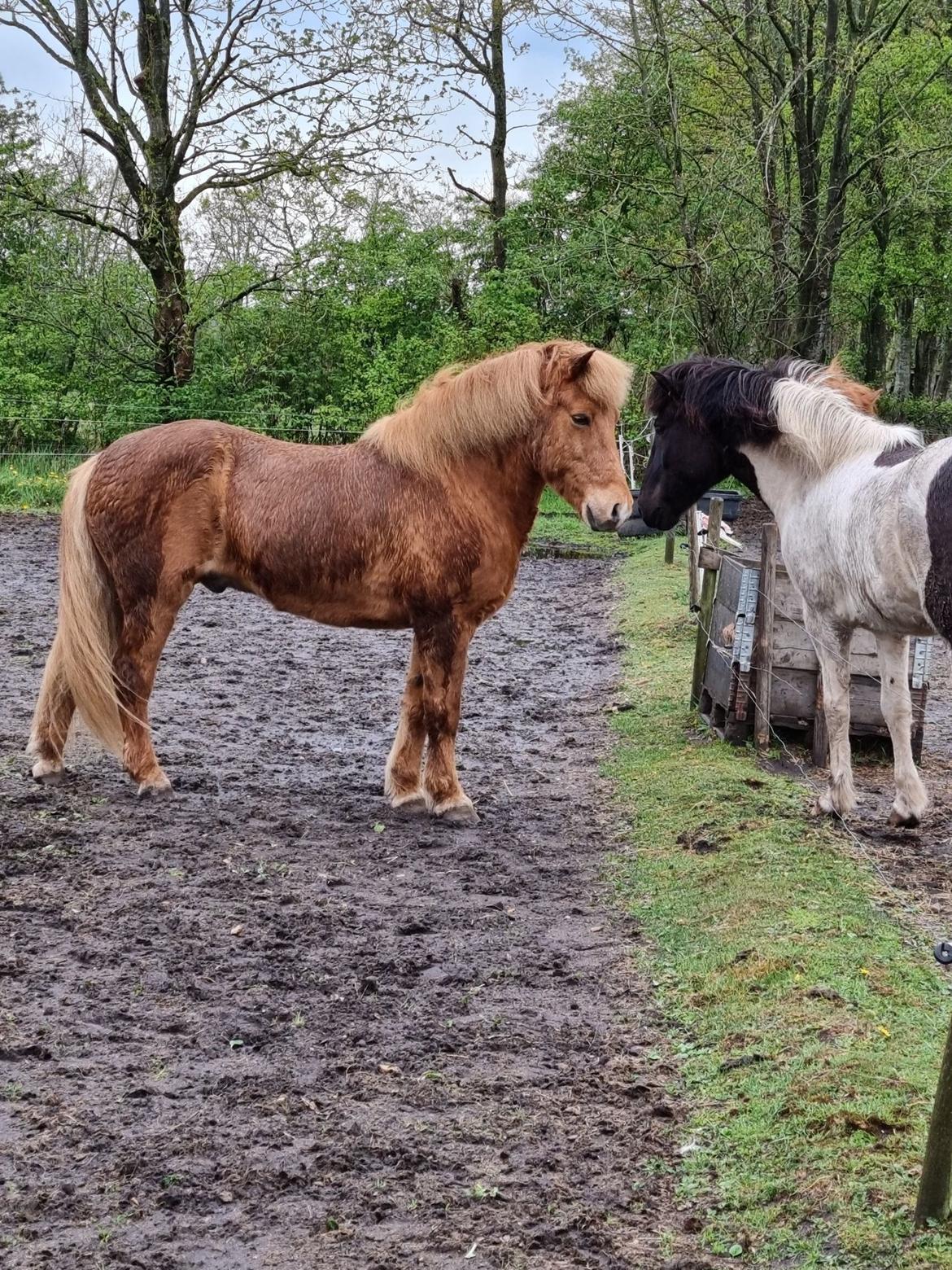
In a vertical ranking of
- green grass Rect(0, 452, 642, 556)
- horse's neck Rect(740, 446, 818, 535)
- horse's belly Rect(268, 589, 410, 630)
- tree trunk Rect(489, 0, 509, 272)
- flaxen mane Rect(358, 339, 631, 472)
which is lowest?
green grass Rect(0, 452, 642, 556)

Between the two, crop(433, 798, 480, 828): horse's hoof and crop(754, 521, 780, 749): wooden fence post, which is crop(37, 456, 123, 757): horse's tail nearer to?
crop(433, 798, 480, 828): horse's hoof

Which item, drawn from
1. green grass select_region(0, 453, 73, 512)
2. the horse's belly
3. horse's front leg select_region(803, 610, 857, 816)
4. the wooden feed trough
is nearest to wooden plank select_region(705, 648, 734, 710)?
the wooden feed trough

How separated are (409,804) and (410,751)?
0.25 meters

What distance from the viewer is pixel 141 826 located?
4.99m

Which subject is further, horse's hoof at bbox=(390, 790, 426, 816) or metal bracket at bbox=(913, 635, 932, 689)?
metal bracket at bbox=(913, 635, 932, 689)

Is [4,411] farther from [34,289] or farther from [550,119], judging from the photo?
[550,119]

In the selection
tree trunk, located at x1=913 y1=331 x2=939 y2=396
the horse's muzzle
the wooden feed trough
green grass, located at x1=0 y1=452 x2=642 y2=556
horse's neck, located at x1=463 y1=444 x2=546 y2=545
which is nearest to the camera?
the horse's muzzle

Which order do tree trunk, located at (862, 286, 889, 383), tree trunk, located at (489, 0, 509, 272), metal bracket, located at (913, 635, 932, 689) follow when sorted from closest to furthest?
metal bracket, located at (913, 635, 932, 689) → tree trunk, located at (489, 0, 509, 272) → tree trunk, located at (862, 286, 889, 383)

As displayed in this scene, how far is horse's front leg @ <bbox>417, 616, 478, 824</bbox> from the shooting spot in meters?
5.30

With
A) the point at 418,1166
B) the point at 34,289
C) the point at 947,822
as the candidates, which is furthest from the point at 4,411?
the point at 418,1166

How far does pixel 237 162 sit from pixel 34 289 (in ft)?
12.8

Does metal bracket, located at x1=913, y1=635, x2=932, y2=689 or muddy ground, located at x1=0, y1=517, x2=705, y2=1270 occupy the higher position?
metal bracket, located at x1=913, y1=635, x2=932, y2=689

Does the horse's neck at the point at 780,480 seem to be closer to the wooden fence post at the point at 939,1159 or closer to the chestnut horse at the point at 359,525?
the chestnut horse at the point at 359,525

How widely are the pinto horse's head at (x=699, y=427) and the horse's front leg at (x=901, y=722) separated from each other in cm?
115
